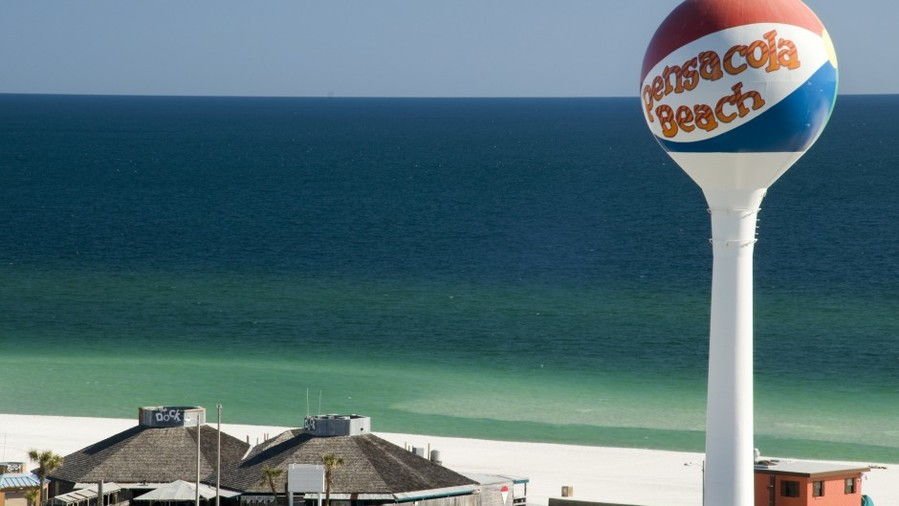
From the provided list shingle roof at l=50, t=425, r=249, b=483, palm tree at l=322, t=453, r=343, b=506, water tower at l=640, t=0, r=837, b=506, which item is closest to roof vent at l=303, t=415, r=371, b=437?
palm tree at l=322, t=453, r=343, b=506

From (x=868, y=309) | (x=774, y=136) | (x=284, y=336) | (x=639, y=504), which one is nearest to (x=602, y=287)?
(x=868, y=309)

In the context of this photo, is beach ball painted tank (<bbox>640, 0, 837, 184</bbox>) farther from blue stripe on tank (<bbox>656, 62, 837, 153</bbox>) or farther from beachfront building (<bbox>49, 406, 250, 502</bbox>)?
beachfront building (<bbox>49, 406, 250, 502</bbox>)

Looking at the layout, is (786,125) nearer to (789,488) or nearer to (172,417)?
(789,488)

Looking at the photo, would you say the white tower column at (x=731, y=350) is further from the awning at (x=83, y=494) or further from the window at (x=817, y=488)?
the awning at (x=83, y=494)

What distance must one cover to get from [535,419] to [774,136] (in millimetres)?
40465

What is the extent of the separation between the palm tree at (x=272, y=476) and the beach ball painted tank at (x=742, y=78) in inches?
527

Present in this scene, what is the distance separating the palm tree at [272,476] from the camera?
118 feet

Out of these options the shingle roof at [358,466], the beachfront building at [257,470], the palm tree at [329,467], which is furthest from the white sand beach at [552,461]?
the palm tree at [329,467]

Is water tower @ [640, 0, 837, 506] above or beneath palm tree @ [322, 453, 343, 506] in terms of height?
above

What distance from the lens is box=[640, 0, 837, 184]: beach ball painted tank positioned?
26047mm

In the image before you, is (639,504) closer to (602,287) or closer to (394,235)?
(602,287)

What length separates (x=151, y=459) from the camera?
1558 inches

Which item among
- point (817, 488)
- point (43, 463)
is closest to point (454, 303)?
point (817, 488)

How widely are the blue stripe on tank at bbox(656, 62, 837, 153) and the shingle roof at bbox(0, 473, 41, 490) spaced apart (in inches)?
779
